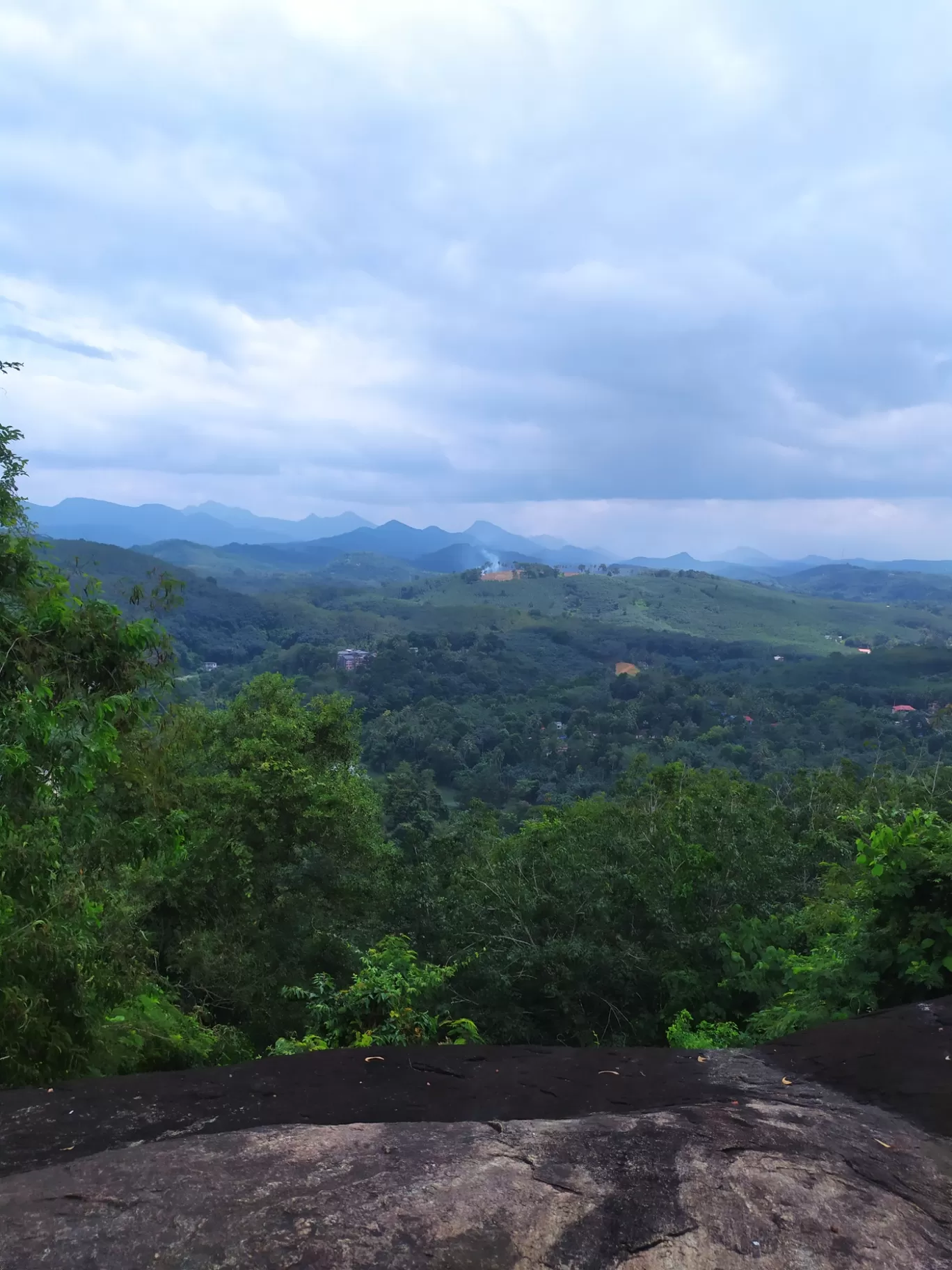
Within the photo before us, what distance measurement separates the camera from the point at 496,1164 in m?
3.65

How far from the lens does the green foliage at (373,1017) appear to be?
670 centimetres

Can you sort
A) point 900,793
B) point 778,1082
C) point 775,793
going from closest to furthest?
point 778,1082 < point 900,793 < point 775,793

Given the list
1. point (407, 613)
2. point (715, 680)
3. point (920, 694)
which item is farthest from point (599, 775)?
point (407, 613)

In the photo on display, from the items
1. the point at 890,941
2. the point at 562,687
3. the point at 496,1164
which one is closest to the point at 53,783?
the point at 496,1164

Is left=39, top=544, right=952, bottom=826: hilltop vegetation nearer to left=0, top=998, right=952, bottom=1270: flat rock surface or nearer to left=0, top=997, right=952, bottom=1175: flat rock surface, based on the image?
left=0, top=997, right=952, bottom=1175: flat rock surface

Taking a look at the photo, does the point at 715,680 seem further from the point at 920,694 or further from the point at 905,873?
the point at 905,873

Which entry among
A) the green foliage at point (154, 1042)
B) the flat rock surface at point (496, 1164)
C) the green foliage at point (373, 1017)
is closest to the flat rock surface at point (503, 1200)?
the flat rock surface at point (496, 1164)

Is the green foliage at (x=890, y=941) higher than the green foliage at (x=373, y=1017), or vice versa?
the green foliage at (x=890, y=941)

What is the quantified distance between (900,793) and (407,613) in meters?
173

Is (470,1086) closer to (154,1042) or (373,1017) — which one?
(373,1017)

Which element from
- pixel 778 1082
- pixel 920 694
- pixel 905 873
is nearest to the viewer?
pixel 778 1082

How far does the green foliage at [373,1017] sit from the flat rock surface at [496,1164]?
5.04ft

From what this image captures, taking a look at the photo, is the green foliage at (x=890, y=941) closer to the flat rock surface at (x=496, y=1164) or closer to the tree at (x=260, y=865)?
the flat rock surface at (x=496, y=1164)

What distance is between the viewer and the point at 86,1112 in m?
4.44
